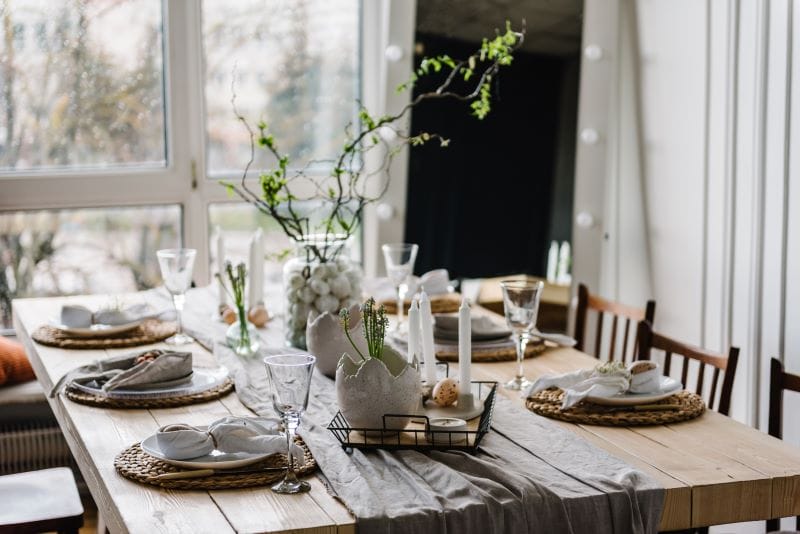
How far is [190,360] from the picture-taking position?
2195mm

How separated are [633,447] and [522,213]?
226 cm

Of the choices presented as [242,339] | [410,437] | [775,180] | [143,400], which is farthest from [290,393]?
[775,180]

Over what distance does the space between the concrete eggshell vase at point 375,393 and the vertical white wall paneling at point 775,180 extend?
1.62m

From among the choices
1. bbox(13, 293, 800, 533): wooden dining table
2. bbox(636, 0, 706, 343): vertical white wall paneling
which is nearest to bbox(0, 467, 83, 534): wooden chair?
bbox(13, 293, 800, 533): wooden dining table

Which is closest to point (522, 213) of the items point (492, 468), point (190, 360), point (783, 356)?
point (783, 356)

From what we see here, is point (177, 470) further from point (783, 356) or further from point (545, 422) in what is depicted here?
point (783, 356)

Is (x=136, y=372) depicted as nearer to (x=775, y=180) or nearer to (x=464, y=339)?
(x=464, y=339)

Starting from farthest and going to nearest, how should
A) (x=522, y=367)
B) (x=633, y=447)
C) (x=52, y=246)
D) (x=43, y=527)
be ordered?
(x=52, y=246) → (x=522, y=367) → (x=43, y=527) → (x=633, y=447)

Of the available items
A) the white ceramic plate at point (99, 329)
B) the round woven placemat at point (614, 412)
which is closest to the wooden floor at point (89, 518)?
the white ceramic plate at point (99, 329)

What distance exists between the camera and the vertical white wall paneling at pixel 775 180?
299 cm

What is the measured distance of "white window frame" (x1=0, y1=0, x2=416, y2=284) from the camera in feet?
12.4

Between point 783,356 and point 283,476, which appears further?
point 783,356

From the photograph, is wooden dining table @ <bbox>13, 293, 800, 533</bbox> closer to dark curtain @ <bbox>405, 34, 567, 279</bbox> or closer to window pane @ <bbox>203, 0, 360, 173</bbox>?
dark curtain @ <bbox>405, 34, 567, 279</bbox>

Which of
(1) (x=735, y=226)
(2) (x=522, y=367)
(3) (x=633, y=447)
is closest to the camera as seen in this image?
(3) (x=633, y=447)
